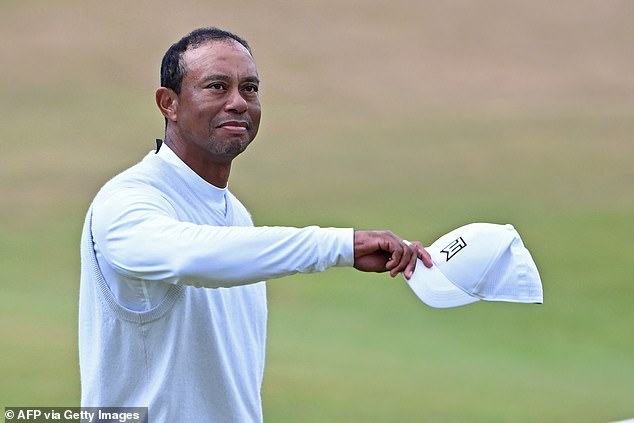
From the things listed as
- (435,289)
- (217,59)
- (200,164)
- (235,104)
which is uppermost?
(217,59)

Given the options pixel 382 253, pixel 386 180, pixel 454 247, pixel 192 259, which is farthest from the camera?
pixel 386 180

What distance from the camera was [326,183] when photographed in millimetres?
13164

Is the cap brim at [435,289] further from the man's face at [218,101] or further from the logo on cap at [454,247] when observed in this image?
the man's face at [218,101]

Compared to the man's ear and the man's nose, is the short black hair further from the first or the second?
the man's nose

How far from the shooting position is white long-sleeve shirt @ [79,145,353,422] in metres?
2.27

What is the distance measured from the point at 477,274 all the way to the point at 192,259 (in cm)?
58

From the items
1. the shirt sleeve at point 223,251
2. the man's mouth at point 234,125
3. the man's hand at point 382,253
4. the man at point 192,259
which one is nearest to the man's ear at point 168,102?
the man at point 192,259

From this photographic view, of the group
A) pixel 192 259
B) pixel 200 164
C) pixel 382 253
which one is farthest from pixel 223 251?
pixel 200 164

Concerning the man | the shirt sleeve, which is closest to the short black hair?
the man

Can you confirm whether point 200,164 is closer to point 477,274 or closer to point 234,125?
point 234,125

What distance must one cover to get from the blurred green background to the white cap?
5.01 m

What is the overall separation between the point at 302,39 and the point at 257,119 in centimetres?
1232

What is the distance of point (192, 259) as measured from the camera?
2.25m

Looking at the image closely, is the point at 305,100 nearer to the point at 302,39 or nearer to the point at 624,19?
the point at 302,39
